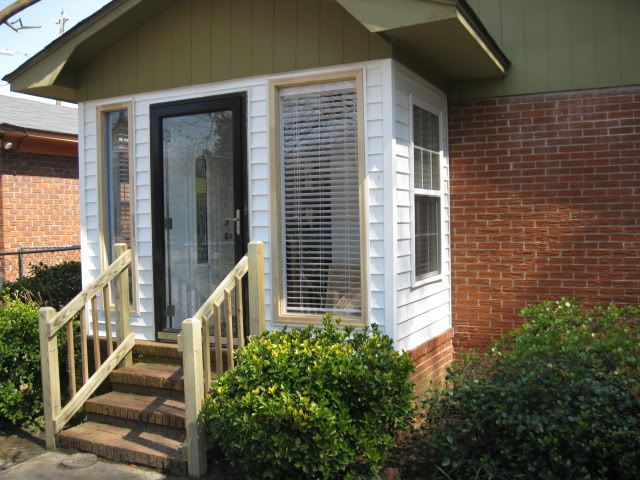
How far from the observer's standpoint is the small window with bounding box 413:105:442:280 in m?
6.18

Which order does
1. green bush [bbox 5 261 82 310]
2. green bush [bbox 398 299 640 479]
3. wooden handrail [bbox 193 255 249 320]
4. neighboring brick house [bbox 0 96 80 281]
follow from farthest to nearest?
1. neighboring brick house [bbox 0 96 80 281]
2. green bush [bbox 5 261 82 310]
3. wooden handrail [bbox 193 255 249 320]
4. green bush [bbox 398 299 640 479]

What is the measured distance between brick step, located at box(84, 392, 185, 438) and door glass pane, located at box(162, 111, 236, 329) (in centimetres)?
92

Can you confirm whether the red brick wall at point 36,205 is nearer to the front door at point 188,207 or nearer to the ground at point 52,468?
the front door at point 188,207

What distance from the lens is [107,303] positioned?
19.6 ft

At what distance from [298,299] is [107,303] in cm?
166

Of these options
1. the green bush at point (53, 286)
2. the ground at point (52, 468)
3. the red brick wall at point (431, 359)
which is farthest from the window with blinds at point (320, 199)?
the green bush at point (53, 286)

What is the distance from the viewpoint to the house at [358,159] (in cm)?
563

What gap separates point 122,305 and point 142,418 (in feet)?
3.88

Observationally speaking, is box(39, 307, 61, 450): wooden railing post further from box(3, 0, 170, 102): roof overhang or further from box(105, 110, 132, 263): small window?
box(3, 0, 170, 102): roof overhang

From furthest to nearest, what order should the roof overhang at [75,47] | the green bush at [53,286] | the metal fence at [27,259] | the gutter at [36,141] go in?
the gutter at [36,141], the metal fence at [27,259], the green bush at [53,286], the roof overhang at [75,47]

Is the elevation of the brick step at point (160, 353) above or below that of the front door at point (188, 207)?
below

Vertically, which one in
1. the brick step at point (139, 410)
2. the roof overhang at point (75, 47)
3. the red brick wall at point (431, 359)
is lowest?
the brick step at point (139, 410)

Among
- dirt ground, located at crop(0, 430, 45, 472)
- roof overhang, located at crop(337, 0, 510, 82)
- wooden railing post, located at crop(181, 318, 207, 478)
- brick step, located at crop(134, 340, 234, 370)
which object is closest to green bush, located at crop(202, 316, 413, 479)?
wooden railing post, located at crop(181, 318, 207, 478)

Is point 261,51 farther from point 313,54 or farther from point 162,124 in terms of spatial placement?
point 162,124
